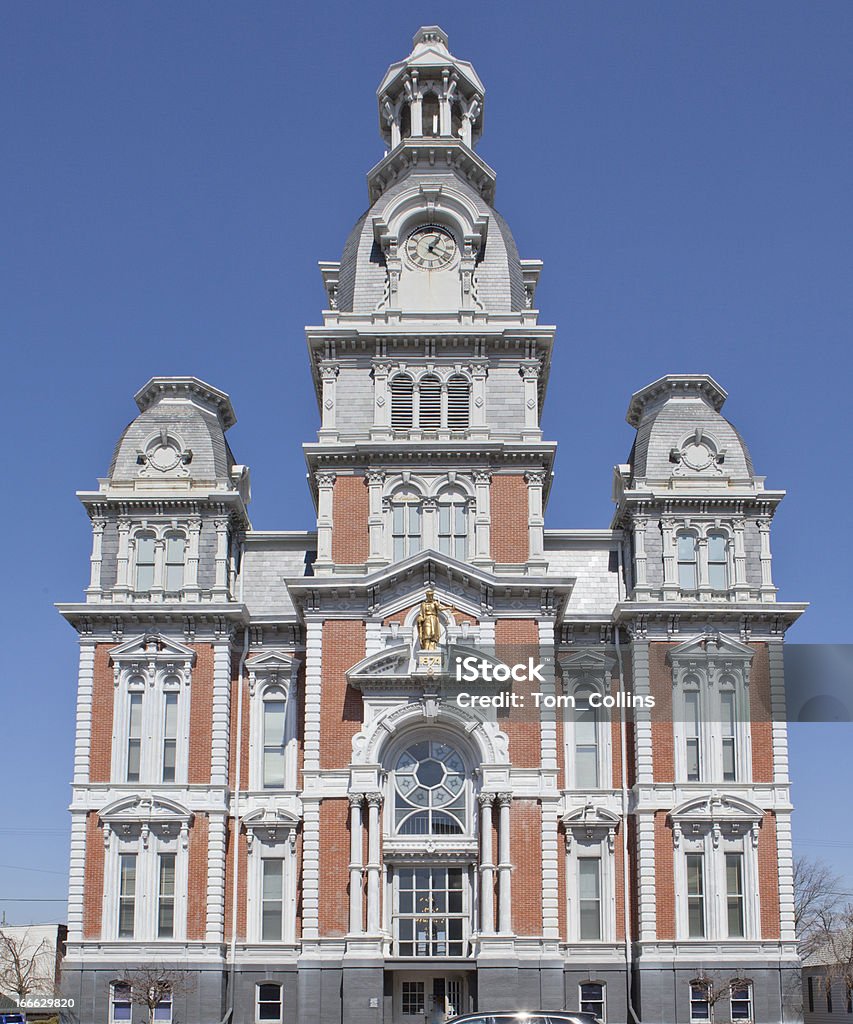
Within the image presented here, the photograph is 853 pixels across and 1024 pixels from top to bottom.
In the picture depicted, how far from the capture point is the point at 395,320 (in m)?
53.3

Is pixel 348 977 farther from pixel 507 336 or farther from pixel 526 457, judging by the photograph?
pixel 507 336

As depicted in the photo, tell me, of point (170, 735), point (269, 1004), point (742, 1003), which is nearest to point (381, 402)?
point (170, 735)

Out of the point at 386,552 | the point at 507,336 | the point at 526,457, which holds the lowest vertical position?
the point at 386,552

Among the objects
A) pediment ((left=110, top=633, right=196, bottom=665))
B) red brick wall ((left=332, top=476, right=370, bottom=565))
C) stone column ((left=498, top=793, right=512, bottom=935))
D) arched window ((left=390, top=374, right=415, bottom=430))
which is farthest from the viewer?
arched window ((left=390, top=374, right=415, bottom=430))

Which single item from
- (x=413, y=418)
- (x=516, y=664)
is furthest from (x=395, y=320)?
(x=516, y=664)

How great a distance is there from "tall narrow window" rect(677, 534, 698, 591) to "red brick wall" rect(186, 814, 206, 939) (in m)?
17.4

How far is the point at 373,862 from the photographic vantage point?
1837 inches

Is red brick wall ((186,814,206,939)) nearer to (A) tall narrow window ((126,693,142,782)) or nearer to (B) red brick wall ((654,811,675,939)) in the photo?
(A) tall narrow window ((126,693,142,782))

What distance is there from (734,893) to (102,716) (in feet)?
68.2

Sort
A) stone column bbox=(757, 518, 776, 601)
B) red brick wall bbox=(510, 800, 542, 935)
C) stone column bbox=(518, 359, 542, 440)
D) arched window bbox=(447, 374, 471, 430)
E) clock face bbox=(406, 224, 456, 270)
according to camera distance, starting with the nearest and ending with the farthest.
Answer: red brick wall bbox=(510, 800, 542, 935)
stone column bbox=(757, 518, 776, 601)
stone column bbox=(518, 359, 542, 440)
arched window bbox=(447, 374, 471, 430)
clock face bbox=(406, 224, 456, 270)

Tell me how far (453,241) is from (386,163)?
4.57m

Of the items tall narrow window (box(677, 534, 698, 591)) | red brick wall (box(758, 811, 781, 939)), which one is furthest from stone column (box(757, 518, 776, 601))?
red brick wall (box(758, 811, 781, 939))

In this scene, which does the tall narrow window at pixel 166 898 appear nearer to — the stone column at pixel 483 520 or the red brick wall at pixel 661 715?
the stone column at pixel 483 520

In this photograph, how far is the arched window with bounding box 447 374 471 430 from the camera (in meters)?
52.4
